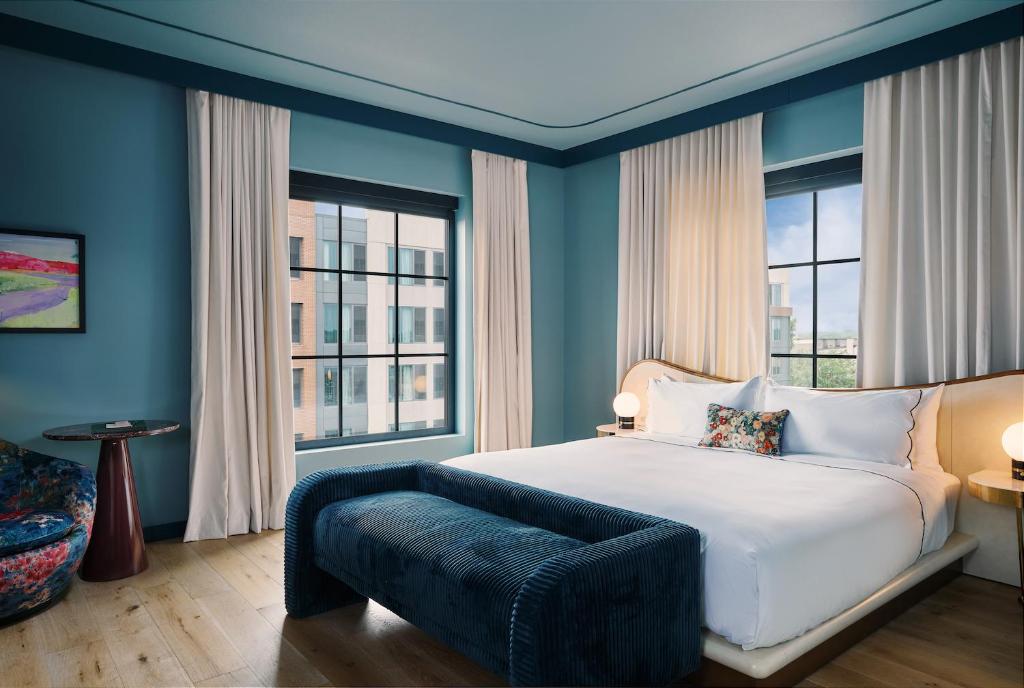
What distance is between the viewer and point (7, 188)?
322 centimetres

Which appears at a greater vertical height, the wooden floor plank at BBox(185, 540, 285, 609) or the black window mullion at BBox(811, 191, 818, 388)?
the black window mullion at BBox(811, 191, 818, 388)

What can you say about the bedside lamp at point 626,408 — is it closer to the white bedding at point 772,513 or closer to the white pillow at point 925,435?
the white bedding at point 772,513

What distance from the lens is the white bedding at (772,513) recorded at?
6.55ft

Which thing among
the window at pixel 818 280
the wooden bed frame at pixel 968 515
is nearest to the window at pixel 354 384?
the window at pixel 818 280

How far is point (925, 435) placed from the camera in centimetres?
312

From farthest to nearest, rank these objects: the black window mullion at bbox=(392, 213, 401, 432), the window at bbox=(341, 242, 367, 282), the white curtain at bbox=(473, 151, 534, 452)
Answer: the white curtain at bbox=(473, 151, 534, 452), the black window mullion at bbox=(392, 213, 401, 432), the window at bbox=(341, 242, 367, 282)

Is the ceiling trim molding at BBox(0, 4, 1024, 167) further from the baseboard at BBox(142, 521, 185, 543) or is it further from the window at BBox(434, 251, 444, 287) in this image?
the baseboard at BBox(142, 521, 185, 543)

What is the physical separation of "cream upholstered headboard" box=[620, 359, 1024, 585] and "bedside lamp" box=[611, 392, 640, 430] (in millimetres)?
1796

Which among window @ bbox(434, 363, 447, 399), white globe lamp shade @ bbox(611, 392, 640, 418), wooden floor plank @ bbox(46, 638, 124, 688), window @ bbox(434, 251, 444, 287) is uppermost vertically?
window @ bbox(434, 251, 444, 287)

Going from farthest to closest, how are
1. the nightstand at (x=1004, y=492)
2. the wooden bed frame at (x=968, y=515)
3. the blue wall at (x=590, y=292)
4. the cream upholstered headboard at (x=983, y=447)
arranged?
the blue wall at (x=590, y=292), the cream upholstered headboard at (x=983, y=447), the nightstand at (x=1004, y=492), the wooden bed frame at (x=968, y=515)

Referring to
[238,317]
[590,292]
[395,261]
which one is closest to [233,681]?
[238,317]

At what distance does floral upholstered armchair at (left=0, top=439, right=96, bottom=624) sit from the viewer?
250cm

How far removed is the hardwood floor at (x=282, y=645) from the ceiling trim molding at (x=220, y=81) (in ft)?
8.43

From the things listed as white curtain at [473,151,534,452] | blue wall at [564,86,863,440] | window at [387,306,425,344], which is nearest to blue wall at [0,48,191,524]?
window at [387,306,425,344]
